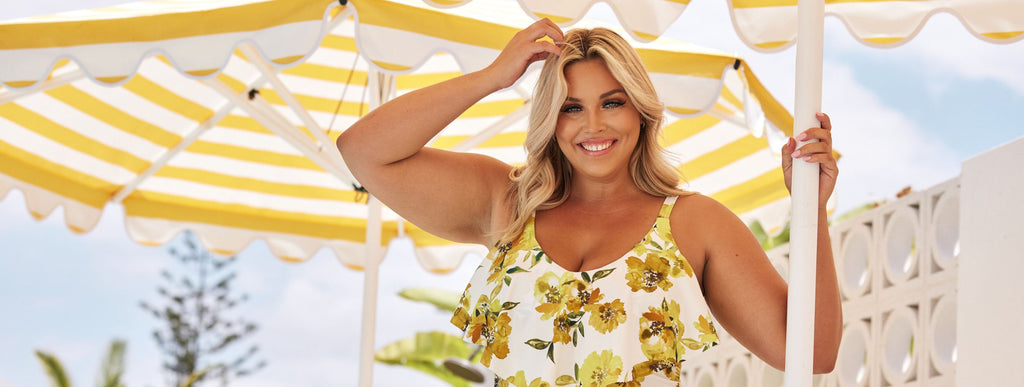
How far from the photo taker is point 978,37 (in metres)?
3.12

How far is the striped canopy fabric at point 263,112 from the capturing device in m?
3.75

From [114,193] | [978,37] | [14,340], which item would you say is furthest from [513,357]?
[14,340]

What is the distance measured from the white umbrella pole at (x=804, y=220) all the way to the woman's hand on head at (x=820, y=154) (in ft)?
0.06

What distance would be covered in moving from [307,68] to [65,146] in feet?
4.23

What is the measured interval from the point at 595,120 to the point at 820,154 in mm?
551

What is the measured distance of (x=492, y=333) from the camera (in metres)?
2.41

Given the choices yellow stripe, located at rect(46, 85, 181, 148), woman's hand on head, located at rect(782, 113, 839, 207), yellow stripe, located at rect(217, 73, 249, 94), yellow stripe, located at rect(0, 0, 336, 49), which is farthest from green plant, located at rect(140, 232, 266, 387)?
woman's hand on head, located at rect(782, 113, 839, 207)

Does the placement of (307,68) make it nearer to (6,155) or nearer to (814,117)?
(6,155)

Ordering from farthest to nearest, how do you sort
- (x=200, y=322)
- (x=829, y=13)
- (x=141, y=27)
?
(x=200, y=322), (x=141, y=27), (x=829, y=13)

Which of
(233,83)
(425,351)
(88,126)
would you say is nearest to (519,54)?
(233,83)

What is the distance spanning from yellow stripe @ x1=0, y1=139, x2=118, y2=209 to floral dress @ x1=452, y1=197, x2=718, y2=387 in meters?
3.73

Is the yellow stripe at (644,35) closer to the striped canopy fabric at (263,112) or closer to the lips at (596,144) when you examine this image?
the lips at (596,144)

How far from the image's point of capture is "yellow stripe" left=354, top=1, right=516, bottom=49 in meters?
3.64

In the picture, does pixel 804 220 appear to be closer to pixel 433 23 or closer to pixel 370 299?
pixel 433 23
